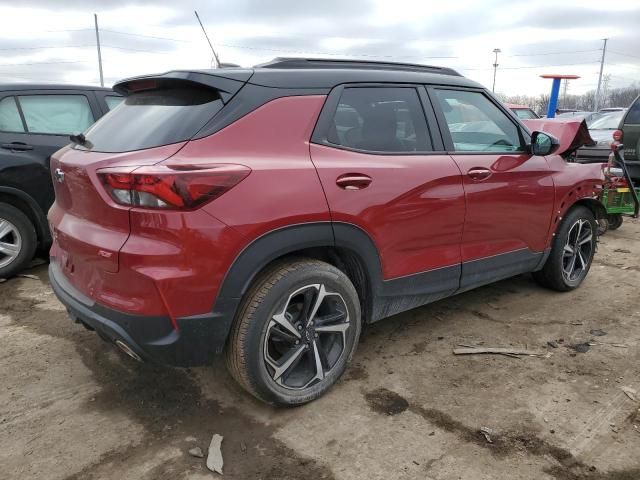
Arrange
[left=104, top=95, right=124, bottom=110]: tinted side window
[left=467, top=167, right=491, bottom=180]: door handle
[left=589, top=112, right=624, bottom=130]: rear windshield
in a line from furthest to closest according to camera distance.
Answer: [left=589, top=112, right=624, bottom=130]: rear windshield → [left=104, top=95, right=124, bottom=110]: tinted side window → [left=467, top=167, right=491, bottom=180]: door handle

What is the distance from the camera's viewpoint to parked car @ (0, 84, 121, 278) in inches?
183

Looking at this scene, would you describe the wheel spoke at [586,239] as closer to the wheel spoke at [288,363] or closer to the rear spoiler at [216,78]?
the wheel spoke at [288,363]

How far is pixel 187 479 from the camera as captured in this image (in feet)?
7.48

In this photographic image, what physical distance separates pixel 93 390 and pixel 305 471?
1409 mm

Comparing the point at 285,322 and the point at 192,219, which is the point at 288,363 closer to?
the point at 285,322

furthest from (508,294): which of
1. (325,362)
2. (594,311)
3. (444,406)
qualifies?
(325,362)

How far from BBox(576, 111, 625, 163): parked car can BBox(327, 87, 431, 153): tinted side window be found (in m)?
5.48

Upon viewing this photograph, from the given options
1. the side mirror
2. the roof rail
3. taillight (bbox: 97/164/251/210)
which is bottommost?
the side mirror

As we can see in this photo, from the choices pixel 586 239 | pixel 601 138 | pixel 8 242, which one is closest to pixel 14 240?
pixel 8 242

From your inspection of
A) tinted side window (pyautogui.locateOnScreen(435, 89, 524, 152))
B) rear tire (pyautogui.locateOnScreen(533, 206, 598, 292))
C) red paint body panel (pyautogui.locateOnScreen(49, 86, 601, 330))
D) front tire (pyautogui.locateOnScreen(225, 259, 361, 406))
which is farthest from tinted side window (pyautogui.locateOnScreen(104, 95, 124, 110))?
rear tire (pyautogui.locateOnScreen(533, 206, 598, 292))

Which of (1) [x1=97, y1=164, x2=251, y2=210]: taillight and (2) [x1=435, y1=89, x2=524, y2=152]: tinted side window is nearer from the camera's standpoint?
(1) [x1=97, y1=164, x2=251, y2=210]: taillight

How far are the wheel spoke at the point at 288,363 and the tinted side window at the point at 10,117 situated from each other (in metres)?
3.66

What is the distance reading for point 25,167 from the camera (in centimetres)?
468

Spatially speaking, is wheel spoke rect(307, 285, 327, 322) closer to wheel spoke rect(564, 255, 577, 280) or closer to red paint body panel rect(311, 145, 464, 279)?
red paint body panel rect(311, 145, 464, 279)
